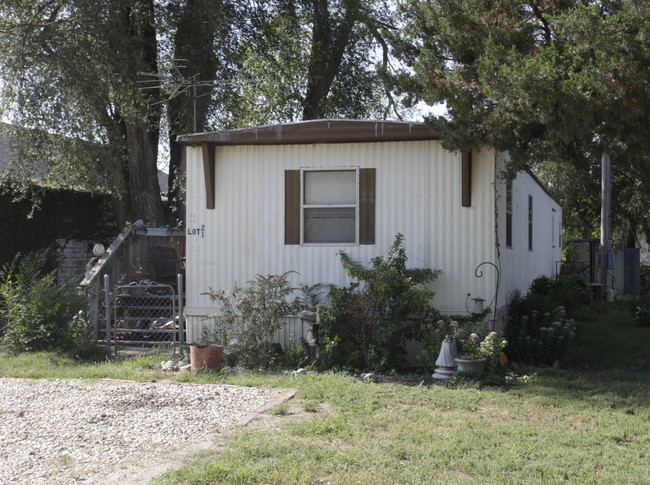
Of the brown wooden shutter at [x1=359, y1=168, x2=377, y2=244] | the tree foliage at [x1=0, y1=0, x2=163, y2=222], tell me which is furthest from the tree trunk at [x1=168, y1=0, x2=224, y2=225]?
the brown wooden shutter at [x1=359, y1=168, x2=377, y2=244]

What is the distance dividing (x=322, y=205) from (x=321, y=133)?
910 mm

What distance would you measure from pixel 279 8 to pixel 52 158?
6.38 meters

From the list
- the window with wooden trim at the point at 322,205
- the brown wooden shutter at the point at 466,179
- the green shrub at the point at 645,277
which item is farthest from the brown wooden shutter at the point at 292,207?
the green shrub at the point at 645,277

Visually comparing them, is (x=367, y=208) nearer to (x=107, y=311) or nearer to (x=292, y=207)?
(x=292, y=207)

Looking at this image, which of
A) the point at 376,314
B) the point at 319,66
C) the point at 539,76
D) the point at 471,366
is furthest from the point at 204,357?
the point at 319,66

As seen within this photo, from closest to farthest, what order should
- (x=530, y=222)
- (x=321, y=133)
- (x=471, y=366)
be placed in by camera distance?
(x=471, y=366) → (x=321, y=133) → (x=530, y=222)

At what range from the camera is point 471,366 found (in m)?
6.79

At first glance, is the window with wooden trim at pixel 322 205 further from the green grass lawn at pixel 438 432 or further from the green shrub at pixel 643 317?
the green shrub at pixel 643 317

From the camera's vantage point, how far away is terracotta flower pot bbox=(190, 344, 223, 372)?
7.52 m

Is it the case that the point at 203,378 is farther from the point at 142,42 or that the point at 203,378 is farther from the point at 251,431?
the point at 142,42

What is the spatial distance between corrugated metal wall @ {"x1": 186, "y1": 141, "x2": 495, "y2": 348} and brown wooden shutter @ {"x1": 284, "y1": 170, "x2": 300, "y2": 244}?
66 mm

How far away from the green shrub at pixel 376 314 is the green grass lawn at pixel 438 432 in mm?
533

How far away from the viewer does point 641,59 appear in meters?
6.27

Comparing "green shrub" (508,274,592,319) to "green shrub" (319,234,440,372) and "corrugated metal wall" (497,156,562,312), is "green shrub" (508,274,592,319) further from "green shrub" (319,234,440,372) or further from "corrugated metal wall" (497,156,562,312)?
"green shrub" (319,234,440,372)
